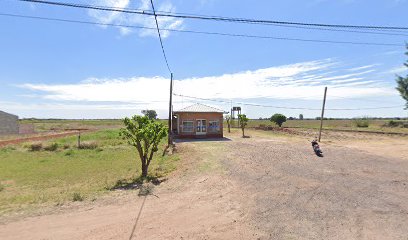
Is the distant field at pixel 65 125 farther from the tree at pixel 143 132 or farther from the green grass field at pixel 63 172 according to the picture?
the tree at pixel 143 132

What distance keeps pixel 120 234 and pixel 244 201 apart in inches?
165

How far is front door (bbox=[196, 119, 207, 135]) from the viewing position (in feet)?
111

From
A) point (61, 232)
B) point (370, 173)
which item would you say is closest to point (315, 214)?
point (61, 232)

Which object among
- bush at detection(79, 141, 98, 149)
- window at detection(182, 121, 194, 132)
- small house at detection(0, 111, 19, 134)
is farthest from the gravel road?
small house at detection(0, 111, 19, 134)

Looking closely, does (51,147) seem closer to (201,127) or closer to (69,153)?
(69,153)

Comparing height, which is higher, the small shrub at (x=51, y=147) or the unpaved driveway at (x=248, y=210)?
the small shrub at (x=51, y=147)

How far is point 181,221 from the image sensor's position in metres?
8.12

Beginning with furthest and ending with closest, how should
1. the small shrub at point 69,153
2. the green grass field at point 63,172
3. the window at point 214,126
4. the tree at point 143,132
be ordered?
the window at point 214,126, the small shrub at point 69,153, the tree at point 143,132, the green grass field at point 63,172

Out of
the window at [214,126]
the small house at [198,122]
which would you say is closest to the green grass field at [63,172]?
the small house at [198,122]

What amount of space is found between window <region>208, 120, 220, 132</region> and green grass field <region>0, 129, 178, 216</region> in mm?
10139

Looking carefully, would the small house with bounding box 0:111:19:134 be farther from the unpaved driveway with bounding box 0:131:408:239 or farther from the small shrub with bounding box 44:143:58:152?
the unpaved driveway with bounding box 0:131:408:239

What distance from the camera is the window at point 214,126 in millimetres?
34438

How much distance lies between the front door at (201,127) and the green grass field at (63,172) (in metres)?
8.76

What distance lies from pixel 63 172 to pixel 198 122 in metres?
18.0
